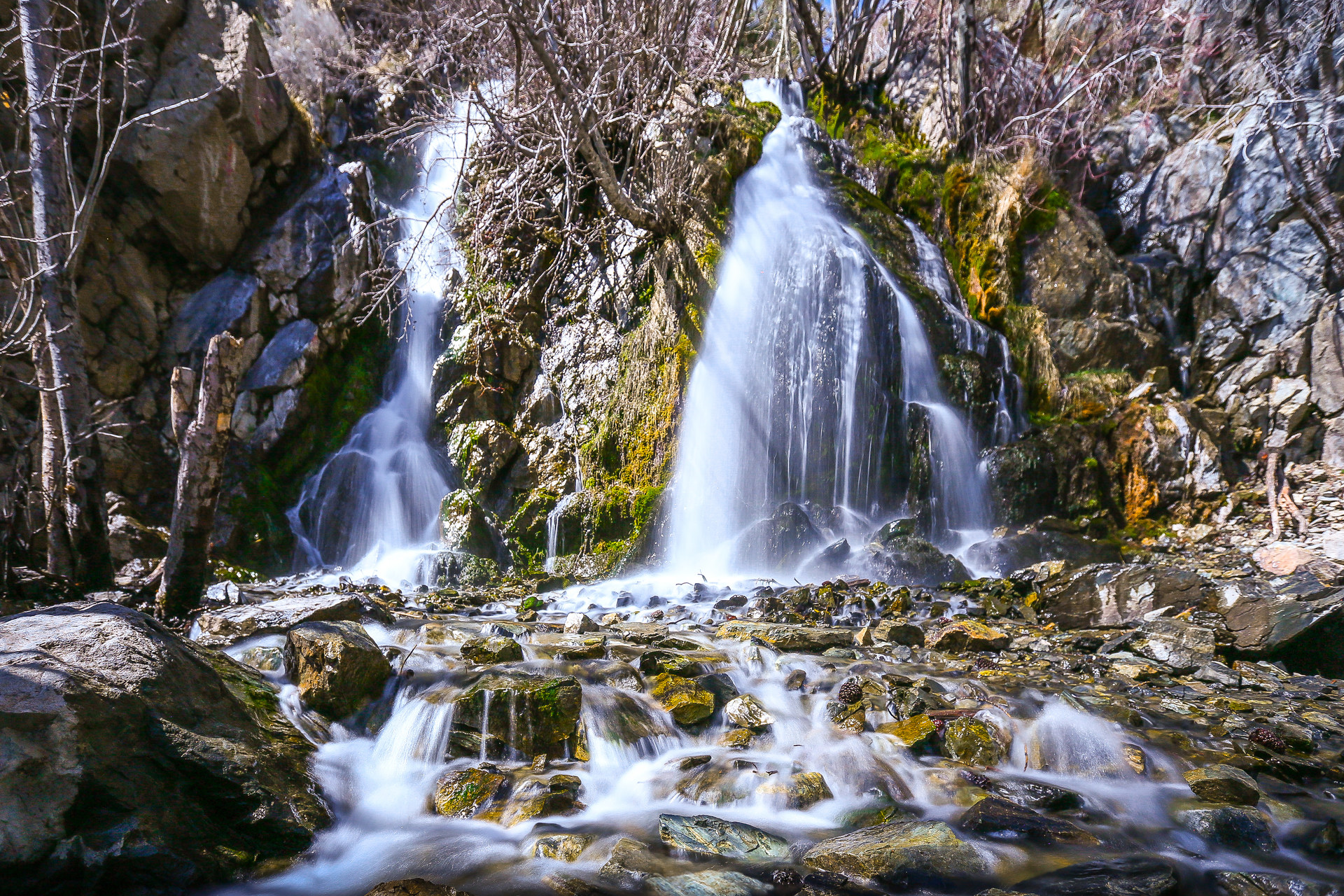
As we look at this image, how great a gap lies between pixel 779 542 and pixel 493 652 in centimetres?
472

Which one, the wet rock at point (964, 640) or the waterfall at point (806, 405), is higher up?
the waterfall at point (806, 405)

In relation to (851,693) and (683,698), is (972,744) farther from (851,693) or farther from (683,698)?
(683,698)

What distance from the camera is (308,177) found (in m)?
10.3

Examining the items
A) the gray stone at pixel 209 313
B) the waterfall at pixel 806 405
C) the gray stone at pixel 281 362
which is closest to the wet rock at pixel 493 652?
the waterfall at pixel 806 405

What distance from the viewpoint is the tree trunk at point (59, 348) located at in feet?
12.8

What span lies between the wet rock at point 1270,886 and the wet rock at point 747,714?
1874 mm

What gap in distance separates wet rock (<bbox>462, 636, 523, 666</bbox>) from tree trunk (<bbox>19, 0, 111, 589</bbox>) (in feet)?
8.59

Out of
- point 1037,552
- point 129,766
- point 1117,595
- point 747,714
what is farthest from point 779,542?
point 129,766

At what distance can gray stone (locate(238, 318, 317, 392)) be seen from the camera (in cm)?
896

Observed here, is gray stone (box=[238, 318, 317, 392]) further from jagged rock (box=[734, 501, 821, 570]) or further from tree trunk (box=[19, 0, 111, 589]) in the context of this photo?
jagged rock (box=[734, 501, 821, 570])

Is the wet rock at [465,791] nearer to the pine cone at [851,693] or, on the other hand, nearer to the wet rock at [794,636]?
the pine cone at [851,693]

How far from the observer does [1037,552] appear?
716 cm

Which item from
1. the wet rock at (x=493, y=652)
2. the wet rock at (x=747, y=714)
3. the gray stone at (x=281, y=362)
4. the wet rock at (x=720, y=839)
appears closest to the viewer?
the wet rock at (x=720, y=839)

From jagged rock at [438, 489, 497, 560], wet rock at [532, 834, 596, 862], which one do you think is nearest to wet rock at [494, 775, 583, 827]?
wet rock at [532, 834, 596, 862]
